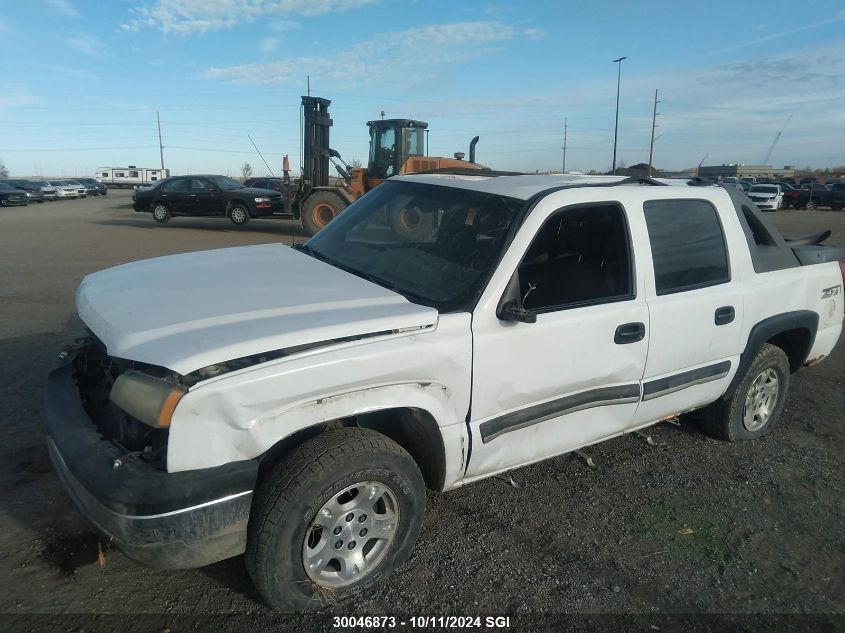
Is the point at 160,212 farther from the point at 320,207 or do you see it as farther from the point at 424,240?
the point at 424,240

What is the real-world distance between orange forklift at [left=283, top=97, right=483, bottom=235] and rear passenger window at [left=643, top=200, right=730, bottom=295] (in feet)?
38.7

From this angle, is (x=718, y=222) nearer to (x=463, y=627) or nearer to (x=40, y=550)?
(x=463, y=627)

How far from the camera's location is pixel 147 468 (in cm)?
221

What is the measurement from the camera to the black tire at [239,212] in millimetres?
19500

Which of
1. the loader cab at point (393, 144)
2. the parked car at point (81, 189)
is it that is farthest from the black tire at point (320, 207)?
the parked car at point (81, 189)

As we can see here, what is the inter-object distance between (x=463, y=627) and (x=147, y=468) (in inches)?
56.6

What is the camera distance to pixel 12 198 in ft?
109

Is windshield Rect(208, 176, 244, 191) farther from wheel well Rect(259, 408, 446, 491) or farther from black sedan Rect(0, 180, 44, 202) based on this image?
black sedan Rect(0, 180, 44, 202)

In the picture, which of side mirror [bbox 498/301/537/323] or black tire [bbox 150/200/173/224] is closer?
side mirror [bbox 498/301/537/323]

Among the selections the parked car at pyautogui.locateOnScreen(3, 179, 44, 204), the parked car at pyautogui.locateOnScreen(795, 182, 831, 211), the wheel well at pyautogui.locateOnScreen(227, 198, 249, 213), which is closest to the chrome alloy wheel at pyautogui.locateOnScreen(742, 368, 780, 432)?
the wheel well at pyautogui.locateOnScreen(227, 198, 249, 213)

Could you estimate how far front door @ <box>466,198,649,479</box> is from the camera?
2.80 metres

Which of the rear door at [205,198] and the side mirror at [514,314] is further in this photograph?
the rear door at [205,198]

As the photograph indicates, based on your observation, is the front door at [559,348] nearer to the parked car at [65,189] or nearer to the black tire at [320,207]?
the black tire at [320,207]

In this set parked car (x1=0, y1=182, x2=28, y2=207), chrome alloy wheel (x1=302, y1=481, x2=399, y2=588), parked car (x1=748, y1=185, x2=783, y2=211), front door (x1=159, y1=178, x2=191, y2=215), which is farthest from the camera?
parked car (x1=0, y1=182, x2=28, y2=207)
